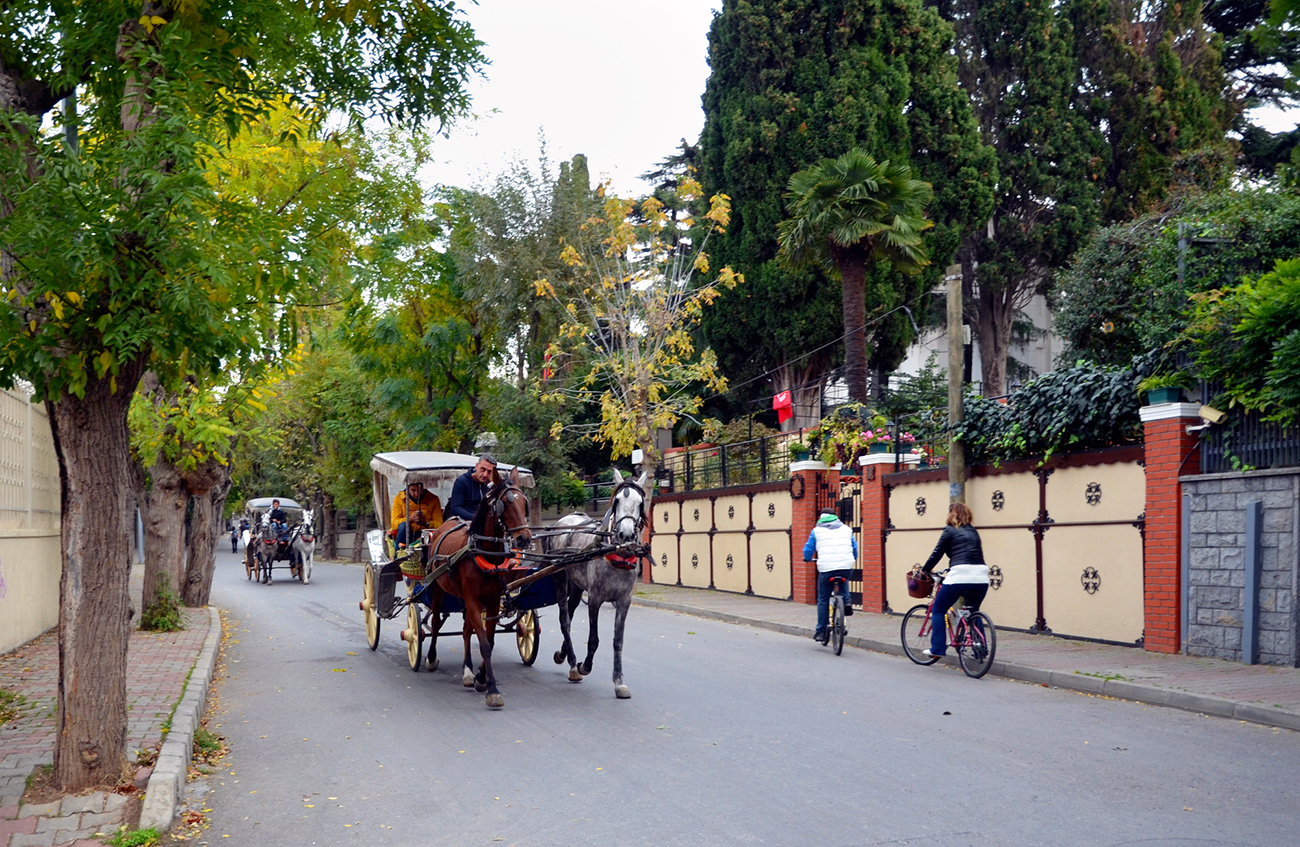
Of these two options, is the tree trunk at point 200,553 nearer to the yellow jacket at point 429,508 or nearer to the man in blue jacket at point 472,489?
the yellow jacket at point 429,508

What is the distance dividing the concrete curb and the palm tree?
18389mm

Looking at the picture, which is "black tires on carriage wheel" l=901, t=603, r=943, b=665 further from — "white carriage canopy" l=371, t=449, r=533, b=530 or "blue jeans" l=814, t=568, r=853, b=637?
"white carriage canopy" l=371, t=449, r=533, b=530

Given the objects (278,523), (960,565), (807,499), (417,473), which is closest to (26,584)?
(417,473)

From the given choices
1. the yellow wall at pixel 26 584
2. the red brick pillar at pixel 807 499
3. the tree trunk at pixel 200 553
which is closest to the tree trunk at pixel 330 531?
the tree trunk at pixel 200 553

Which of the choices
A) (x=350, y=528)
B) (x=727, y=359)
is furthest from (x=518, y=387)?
(x=350, y=528)

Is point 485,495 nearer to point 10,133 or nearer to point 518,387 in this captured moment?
point 10,133

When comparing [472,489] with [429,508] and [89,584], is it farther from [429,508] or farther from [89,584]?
[89,584]

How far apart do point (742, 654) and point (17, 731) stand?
28.6ft

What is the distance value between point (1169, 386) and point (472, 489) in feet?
27.8

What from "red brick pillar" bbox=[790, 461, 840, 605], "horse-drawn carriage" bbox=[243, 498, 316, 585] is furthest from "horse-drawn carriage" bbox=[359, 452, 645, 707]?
"horse-drawn carriage" bbox=[243, 498, 316, 585]

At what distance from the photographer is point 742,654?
1454cm

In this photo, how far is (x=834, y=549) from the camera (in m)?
14.8

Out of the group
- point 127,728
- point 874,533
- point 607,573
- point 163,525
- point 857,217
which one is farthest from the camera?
point 857,217

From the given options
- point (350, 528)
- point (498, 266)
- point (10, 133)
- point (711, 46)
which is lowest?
point (350, 528)
